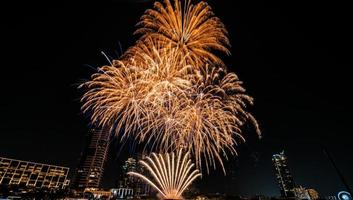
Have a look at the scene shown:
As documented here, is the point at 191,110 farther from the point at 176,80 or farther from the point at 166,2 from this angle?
the point at 166,2

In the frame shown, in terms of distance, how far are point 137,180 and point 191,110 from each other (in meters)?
171

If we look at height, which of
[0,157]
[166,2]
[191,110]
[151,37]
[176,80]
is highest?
[0,157]

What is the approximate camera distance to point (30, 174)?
16325cm

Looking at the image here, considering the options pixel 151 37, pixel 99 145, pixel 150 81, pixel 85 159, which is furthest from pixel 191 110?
pixel 85 159

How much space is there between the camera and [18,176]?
522 ft

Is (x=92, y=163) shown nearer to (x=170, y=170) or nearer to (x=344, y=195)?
(x=170, y=170)

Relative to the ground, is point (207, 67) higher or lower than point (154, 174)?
higher

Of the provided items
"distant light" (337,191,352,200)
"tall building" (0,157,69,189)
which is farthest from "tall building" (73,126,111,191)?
"distant light" (337,191,352,200)

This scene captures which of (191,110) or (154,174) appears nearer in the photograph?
(191,110)

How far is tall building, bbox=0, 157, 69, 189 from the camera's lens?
155m

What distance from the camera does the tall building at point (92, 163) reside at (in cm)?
16100

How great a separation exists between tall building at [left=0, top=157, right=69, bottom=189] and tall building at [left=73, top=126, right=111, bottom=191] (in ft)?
78.4

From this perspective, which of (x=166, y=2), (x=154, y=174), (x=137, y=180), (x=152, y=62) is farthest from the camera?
(x=137, y=180)

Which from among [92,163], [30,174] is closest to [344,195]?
[92,163]
